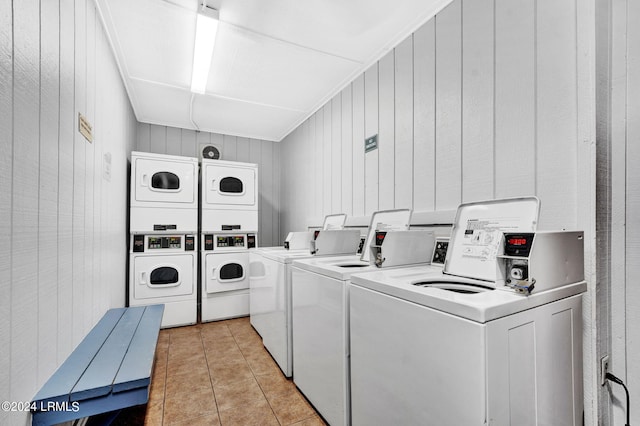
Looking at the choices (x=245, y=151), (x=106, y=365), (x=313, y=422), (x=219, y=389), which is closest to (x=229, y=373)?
(x=219, y=389)

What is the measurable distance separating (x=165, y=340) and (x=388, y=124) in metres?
3.20

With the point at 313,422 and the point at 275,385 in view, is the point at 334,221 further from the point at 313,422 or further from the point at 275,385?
the point at 313,422

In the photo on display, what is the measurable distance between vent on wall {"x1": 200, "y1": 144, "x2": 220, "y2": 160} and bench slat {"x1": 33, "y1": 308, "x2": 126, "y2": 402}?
2.94 metres

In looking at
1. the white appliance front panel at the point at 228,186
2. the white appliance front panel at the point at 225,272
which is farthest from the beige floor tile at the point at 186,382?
the white appliance front panel at the point at 228,186

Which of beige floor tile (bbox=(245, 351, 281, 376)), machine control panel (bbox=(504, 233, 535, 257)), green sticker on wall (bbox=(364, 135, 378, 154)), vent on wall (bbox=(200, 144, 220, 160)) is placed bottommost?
beige floor tile (bbox=(245, 351, 281, 376))

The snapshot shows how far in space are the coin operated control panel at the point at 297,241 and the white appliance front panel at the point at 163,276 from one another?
132 centimetres

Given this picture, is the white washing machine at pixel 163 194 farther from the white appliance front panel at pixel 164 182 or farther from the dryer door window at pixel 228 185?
the dryer door window at pixel 228 185

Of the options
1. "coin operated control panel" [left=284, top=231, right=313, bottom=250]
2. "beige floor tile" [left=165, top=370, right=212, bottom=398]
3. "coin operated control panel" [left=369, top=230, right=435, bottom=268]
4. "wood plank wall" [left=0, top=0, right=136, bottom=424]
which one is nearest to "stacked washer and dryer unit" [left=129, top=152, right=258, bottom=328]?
"coin operated control panel" [left=284, top=231, right=313, bottom=250]

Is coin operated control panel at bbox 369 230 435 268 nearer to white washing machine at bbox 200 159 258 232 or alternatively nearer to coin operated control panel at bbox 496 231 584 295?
coin operated control panel at bbox 496 231 584 295

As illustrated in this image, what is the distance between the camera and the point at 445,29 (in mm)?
1952

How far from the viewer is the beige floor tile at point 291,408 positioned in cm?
181

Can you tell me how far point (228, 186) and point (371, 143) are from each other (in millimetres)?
2169

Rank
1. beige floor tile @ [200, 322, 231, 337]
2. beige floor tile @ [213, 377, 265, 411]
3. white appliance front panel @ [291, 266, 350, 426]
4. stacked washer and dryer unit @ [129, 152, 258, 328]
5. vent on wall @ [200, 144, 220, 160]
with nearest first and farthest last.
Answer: white appliance front panel @ [291, 266, 350, 426] → beige floor tile @ [213, 377, 265, 411] → beige floor tile @ [200, 322, 231, 337] → stacked washer and dryer unit @ [129, 152, 258, 328] → vent on wall @ [200, 144, 220, 160]

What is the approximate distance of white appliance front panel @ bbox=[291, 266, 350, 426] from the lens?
1.53m
